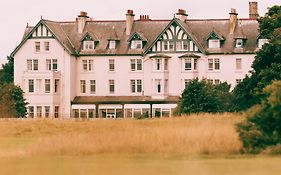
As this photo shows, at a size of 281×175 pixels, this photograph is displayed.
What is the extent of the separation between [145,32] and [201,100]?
20.8 metres

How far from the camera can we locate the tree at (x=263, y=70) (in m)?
73.2

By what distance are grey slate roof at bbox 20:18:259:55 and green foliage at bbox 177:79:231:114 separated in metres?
14.7

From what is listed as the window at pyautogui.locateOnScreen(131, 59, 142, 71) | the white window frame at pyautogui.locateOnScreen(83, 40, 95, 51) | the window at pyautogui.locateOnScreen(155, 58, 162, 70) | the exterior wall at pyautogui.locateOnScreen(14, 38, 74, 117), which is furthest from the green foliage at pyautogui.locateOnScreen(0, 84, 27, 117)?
the window at pyautogui.locateOnScreen(155, 58, 162, 70)

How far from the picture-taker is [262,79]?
73.5 metres

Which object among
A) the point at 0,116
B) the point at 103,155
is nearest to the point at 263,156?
the point at 103,155

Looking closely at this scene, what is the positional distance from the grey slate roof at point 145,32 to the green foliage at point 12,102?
7373 mm

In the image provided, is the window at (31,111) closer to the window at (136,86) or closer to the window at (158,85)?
the window at (136,86)

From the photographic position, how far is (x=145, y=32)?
105 m

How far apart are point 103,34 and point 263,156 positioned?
67273mm

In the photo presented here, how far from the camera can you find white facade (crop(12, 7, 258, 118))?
101 meters

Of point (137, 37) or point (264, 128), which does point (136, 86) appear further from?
point (264, 128)

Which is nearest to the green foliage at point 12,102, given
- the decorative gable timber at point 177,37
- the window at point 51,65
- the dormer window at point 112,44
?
the window at point 51,65

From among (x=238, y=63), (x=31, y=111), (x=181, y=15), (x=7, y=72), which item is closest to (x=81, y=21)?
(x=181, y=15)

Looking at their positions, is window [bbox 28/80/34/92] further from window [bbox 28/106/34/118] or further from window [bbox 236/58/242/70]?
window [bbox 236/58/242/70]
